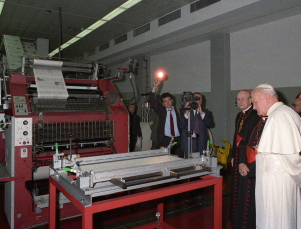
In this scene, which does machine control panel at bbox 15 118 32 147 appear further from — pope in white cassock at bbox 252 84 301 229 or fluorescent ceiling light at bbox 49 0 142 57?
fluorescent ceiling light at bbox 49 0 142 57

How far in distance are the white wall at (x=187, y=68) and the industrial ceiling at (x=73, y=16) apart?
1596 mm

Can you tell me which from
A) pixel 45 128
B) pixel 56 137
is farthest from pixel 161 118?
pixel 45 128

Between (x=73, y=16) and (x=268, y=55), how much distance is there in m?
5.23

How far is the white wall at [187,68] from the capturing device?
287 inches

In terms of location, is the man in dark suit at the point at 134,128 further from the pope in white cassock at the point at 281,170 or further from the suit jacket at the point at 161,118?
the pope in white cassock at the point at 281,170

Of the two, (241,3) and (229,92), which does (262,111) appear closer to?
(241,3)

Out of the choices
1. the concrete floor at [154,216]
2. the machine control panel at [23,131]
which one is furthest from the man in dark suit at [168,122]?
the machine control panel at [23,131]

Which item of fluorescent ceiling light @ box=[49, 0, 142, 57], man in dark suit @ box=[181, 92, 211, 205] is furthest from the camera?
fluorescent ceiling light @ box=[49, 0, 142, 57]

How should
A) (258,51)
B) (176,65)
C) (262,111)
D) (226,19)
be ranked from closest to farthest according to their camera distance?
(262,111), (226,19), (258,51), (176,65)

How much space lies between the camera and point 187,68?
791 cm

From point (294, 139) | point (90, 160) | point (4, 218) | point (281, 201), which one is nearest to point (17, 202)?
point (4, 218)

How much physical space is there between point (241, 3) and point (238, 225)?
3.91 m

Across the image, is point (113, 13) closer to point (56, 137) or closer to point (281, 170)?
point (56, 137)

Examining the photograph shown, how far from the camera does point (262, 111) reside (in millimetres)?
2232
